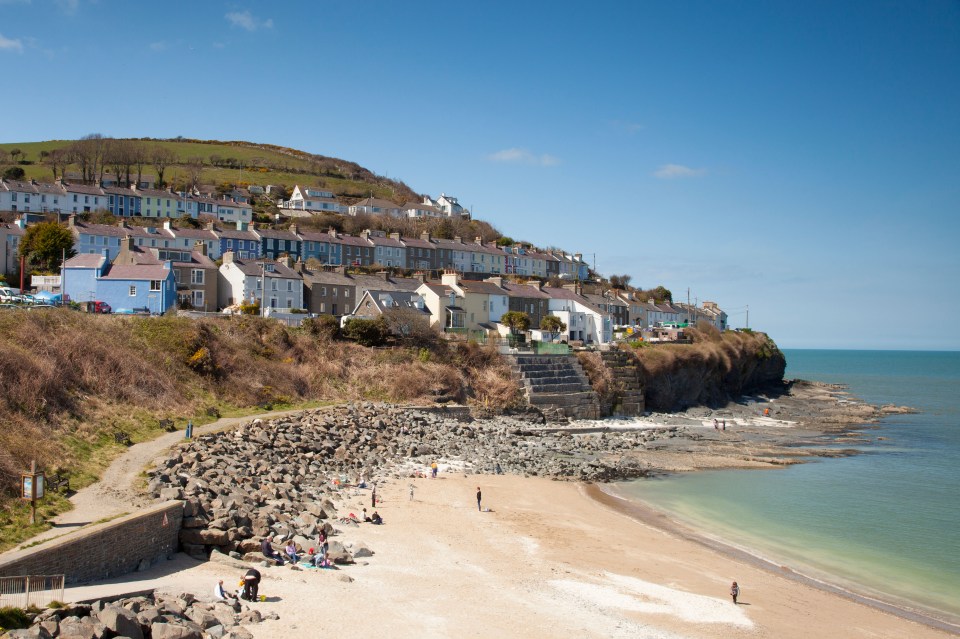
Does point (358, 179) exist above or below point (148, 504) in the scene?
above

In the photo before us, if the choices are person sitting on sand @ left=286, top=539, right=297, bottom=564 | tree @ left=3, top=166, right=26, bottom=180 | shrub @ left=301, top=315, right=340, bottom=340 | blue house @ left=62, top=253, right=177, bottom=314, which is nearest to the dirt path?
person sitting on sand @ left=286, top=539, right=297, bottom=564

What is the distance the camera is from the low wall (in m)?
14.2

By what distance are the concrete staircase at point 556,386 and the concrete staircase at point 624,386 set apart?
8.76 ft

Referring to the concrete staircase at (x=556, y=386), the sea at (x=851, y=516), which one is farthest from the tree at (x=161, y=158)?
the sea at (x=851, y=516)

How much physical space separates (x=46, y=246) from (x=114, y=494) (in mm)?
52845

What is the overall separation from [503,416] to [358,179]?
124 metres

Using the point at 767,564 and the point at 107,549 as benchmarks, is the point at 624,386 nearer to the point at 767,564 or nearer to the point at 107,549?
the point at 767,564

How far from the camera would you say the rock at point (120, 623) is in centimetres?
1249

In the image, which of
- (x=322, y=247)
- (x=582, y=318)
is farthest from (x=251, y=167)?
(x=582, y=318)

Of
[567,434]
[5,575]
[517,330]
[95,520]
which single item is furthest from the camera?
[517,330]

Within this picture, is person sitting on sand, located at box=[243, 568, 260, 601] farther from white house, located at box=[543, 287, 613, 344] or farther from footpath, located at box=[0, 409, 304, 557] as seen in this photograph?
white house, located at box=[543, 287, 613, 344]

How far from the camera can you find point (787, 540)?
27141 mm

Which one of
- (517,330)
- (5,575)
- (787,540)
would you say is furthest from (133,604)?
(517,330)

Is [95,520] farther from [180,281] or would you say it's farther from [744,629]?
[180,281]
